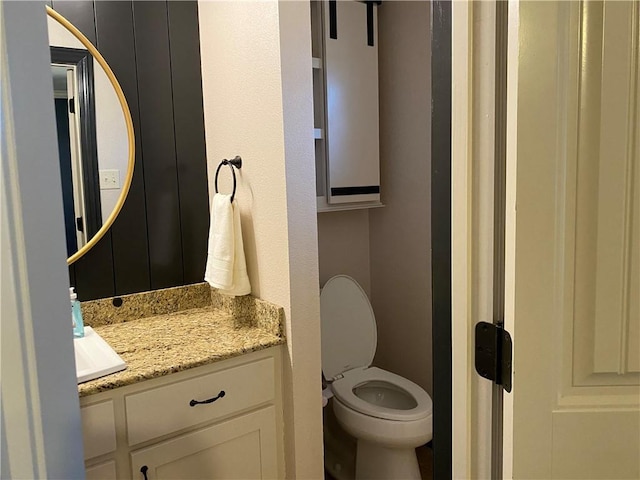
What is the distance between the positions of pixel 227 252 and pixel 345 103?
99cm

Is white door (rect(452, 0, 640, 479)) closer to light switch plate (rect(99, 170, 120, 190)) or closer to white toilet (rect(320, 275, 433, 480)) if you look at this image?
white toilet (rect(320, 275, 433, 480))

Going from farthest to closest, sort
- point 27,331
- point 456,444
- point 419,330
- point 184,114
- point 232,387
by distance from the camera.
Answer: point 419,330 < point 184,114 < point 232,387 < point 456,444 < point 27,331

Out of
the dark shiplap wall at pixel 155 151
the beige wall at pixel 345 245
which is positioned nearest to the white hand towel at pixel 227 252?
the dark shiplap wall at pixel 155 151

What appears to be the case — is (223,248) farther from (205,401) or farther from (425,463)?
(425,463)

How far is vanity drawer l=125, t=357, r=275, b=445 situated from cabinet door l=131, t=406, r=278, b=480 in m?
0.04

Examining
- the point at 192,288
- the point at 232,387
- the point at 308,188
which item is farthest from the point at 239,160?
the point at 232,387

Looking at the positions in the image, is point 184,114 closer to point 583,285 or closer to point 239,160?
point 239,160

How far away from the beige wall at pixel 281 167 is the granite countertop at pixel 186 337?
0.08 m

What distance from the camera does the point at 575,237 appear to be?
0.66 m

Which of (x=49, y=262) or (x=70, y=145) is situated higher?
(x=70, y=145)

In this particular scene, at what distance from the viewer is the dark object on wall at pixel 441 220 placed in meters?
0.85

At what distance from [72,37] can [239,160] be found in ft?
2.16

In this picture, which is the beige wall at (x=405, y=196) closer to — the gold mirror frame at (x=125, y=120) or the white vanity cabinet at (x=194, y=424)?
the white vanity cabinet at (x=194, y=424)

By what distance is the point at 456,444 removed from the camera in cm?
88
